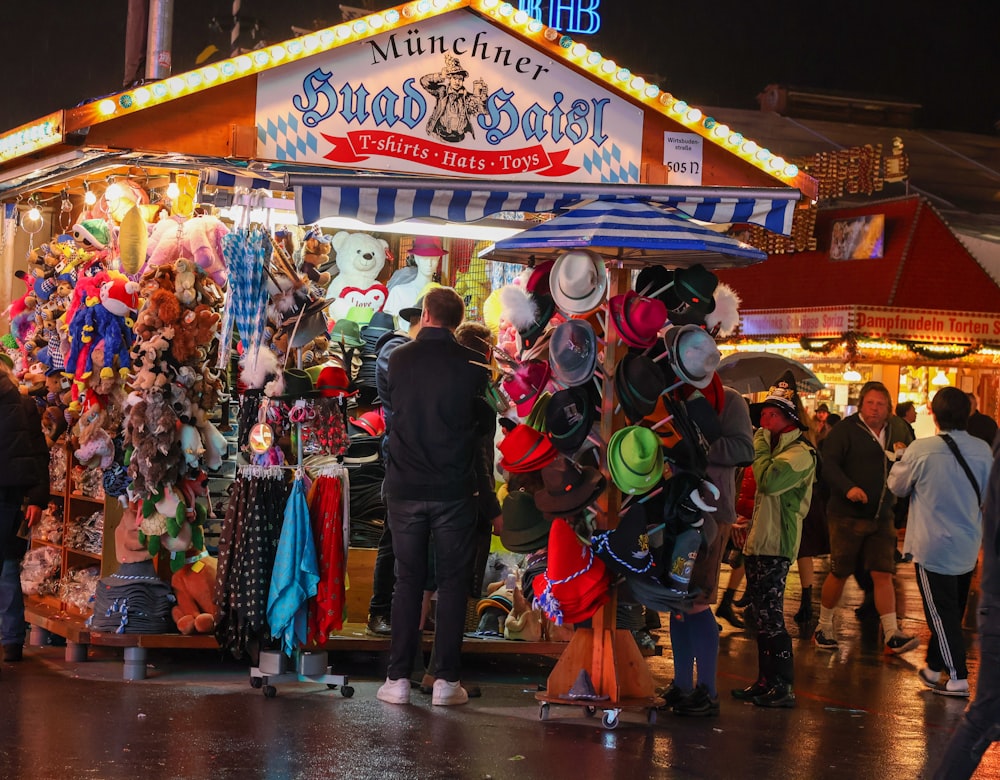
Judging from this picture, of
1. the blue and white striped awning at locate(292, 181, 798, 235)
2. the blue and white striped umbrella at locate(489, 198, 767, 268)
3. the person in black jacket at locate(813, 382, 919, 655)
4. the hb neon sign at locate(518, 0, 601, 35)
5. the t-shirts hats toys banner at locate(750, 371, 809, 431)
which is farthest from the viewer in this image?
the hb neon sign at locate(518, 0, 601, 35)

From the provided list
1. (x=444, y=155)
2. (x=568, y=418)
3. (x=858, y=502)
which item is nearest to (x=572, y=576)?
(x=568, y=418)

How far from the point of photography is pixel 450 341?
740cm

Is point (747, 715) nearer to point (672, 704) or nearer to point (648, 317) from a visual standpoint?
point (672, 704)

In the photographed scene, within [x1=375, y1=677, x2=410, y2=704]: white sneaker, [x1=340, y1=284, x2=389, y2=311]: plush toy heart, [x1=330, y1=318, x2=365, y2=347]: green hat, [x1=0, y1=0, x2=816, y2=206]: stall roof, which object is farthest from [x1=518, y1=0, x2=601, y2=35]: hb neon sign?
[x1=375, y1=677, x2=410, y2=704]: white sneaker

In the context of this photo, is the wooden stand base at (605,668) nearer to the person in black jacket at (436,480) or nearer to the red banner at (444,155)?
the person in black jacket at (436,480)

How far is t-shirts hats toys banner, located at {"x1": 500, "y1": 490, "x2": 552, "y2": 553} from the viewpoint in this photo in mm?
7211

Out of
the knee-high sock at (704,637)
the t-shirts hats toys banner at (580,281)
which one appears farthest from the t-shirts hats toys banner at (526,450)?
the knee-high sock at (704,637)

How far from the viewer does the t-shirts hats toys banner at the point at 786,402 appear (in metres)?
8.45

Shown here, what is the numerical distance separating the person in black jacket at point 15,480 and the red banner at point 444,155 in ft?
8.36

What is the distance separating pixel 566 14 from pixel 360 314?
3.16m

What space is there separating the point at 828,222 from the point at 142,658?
1861 centimetres

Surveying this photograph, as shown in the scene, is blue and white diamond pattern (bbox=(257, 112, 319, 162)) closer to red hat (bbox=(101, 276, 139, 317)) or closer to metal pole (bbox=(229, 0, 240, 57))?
red hat (bbox=(101, 276, 139, 317))

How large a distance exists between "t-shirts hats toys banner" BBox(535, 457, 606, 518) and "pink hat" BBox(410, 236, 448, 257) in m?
3.73

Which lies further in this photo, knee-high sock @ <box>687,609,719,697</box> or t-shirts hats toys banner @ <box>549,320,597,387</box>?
knee-high sock @ <box>687,609,719,697</box>
